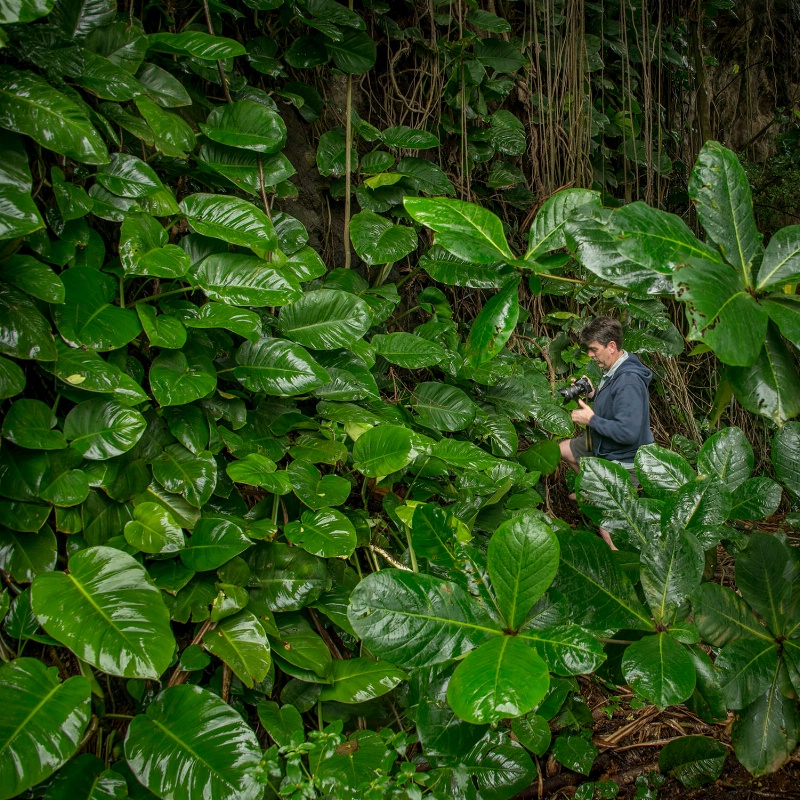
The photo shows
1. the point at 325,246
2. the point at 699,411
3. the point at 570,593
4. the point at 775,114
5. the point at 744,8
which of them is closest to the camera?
the point at 570,593

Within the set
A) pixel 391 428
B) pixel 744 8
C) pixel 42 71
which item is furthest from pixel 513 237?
pixel 744 8

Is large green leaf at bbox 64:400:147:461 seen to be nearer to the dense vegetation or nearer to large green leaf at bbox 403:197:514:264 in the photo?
the dense vegetation

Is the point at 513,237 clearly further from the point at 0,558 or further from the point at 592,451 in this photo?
the point at 0,558

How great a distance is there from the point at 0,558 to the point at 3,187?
2.54 ft

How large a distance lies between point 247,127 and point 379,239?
21.1 inches

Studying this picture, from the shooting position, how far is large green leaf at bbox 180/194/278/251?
5.29 feet

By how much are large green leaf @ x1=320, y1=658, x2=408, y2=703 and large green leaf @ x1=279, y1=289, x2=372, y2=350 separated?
84 cm

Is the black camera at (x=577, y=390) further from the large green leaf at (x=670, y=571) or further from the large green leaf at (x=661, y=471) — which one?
the large green leaf at (x=670, y=571)

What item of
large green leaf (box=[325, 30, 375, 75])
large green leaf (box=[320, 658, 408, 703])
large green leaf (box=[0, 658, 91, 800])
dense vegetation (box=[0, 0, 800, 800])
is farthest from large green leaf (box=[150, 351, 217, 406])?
large green leaf (box=[325, 30, 375, 75])

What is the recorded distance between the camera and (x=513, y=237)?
119 inches

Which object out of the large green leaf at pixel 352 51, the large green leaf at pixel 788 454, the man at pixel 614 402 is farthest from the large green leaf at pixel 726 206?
the man at pixel 614 402

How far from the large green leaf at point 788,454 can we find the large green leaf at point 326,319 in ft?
3.93

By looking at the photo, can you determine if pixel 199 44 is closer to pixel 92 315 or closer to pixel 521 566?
pixel 92 315

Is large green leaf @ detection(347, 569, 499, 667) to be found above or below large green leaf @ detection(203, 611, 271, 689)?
above
